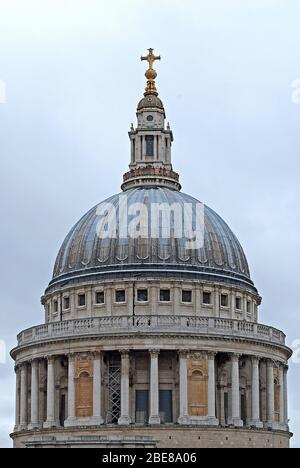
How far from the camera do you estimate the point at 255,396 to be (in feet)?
317

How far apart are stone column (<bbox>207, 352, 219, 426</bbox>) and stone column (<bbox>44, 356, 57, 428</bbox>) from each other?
1141 cm

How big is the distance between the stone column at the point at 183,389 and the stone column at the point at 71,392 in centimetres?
776

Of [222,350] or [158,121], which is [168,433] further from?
[158,121]

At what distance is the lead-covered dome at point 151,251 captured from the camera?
9931 cm

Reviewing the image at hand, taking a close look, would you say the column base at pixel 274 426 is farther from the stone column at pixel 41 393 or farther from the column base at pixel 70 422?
the stone column at pixel 41 393

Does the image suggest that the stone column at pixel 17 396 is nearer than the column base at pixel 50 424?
No

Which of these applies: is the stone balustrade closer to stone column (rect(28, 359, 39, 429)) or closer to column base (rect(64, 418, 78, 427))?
stone column (rect(28, 359, 39, 429))

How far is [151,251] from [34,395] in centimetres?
1385

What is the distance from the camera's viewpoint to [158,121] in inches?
4240

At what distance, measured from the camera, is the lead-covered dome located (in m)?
99.3

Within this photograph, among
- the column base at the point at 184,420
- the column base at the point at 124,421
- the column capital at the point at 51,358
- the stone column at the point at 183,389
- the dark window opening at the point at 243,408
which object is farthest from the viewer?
the dark window opening at the point at 243,408

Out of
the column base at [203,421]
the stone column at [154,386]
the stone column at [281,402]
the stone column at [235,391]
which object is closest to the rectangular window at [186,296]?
the stone column at [235,391]

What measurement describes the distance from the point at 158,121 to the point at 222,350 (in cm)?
2221
